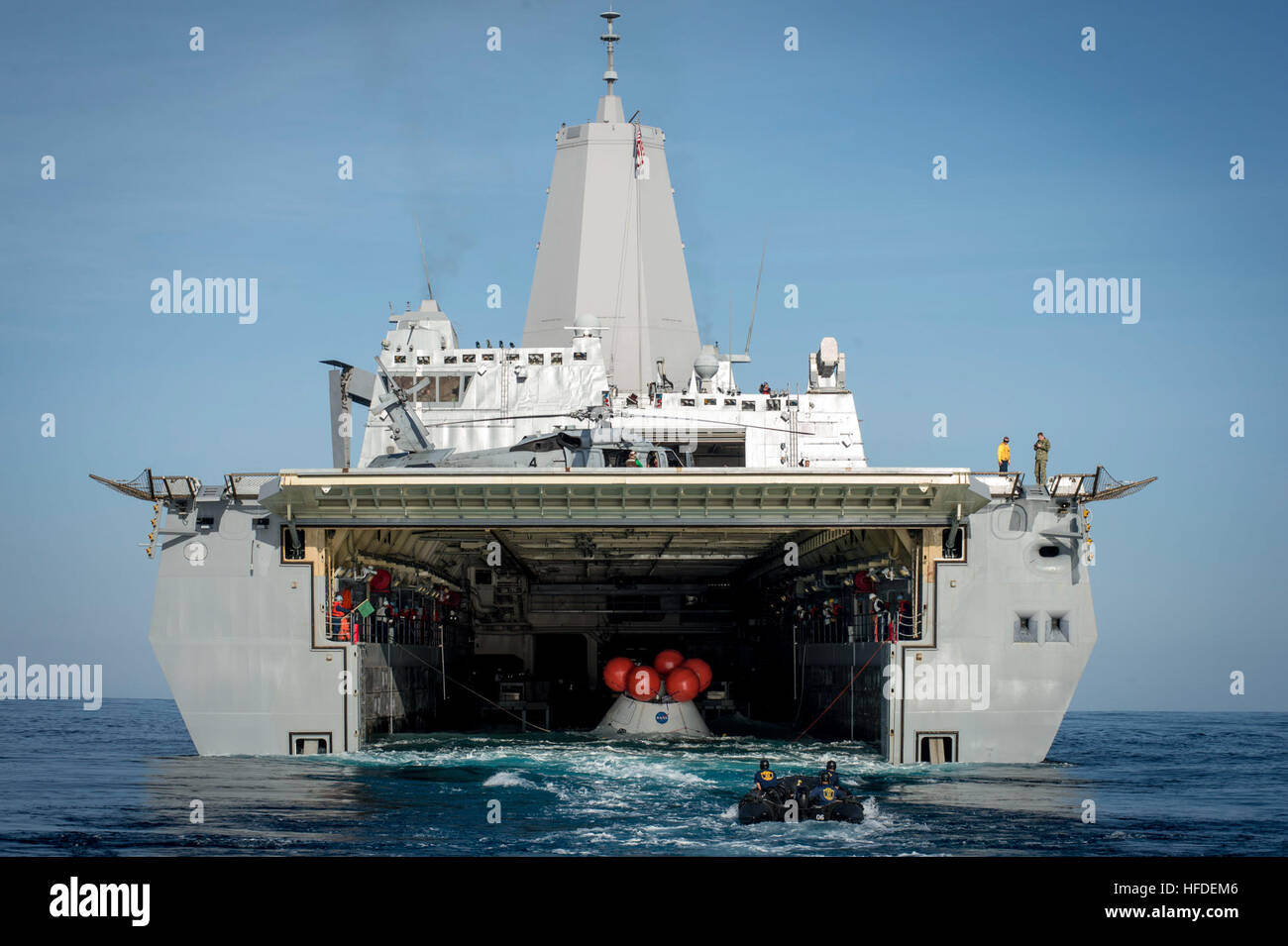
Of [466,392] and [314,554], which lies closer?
[314,554]

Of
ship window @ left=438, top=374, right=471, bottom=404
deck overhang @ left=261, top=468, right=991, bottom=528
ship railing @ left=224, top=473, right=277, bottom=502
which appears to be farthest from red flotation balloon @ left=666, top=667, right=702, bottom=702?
ship railing @ left=224, top=473, right=277, bottom=502

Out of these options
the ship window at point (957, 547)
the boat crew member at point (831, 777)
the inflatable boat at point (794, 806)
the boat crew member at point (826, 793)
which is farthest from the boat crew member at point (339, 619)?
the ship window at point (957, 547)

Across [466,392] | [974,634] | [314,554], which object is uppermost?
[466,392]

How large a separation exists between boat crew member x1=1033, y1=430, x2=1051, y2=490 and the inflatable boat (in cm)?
1022

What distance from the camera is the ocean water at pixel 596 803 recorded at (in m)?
18.4

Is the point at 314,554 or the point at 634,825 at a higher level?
the point at 314,554

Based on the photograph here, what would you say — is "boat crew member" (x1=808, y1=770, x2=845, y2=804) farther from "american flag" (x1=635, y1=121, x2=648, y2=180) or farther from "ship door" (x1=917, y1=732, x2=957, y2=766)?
"american flag" (x1=635, y1=121, x2=648, y2=180)

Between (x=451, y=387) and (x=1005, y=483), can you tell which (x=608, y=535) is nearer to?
(x=451, y=387)
